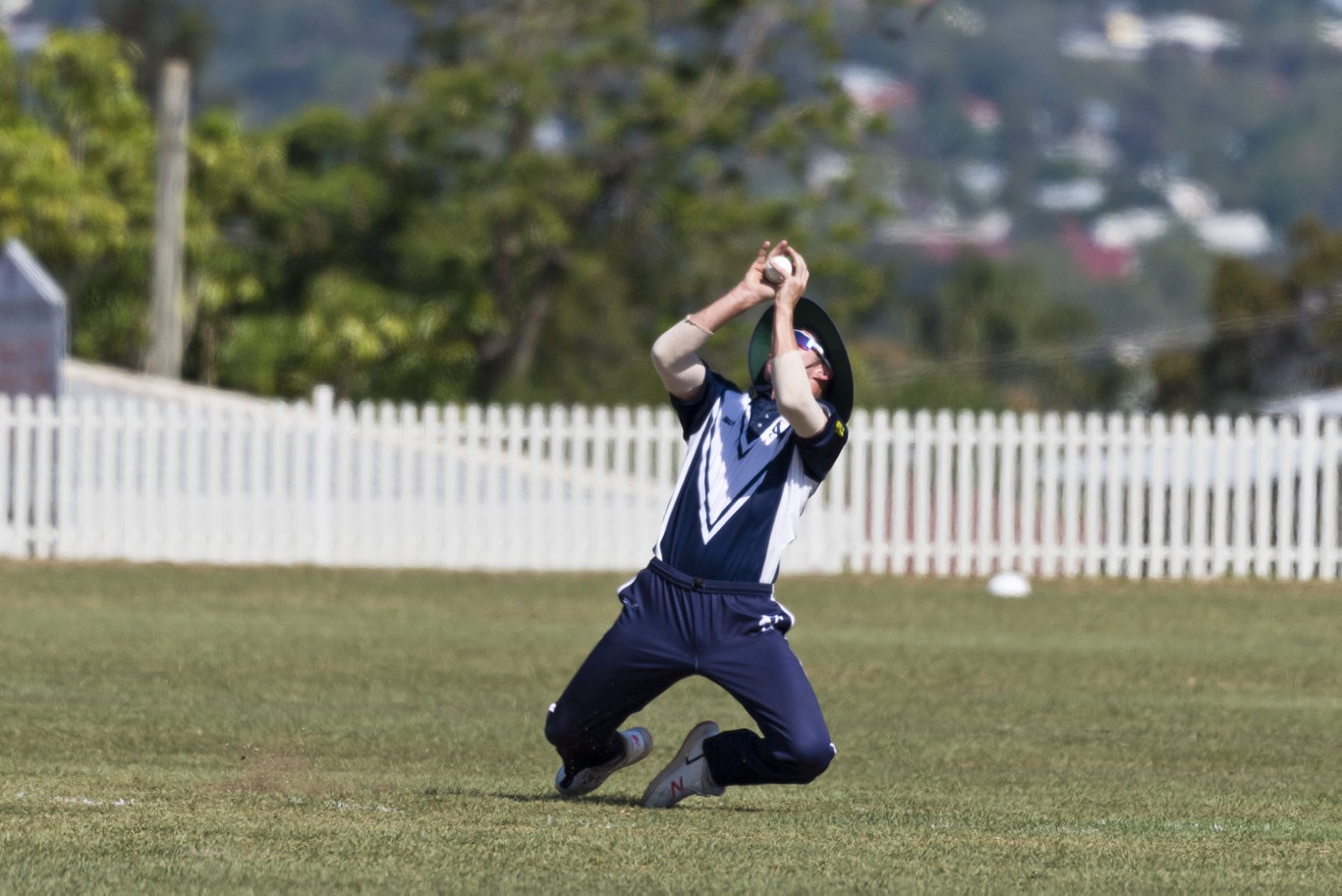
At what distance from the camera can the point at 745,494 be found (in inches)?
283

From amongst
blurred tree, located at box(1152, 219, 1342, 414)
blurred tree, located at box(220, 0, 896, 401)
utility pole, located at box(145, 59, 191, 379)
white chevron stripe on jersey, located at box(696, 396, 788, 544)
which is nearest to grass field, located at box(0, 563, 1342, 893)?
white chevron stripe on jersey, located at box(696, 396, 788, 544)

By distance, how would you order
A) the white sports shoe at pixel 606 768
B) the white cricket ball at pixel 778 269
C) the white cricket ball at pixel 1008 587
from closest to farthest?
the white cricket ball at pixel 778 269, the white sports shoe at pixel 606 768, the white cricket ball at pixel 1008 587

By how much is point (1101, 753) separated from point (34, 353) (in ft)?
44.2

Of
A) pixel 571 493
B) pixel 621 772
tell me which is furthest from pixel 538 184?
pixel 621 772

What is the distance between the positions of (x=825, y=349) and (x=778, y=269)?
16.9 inches

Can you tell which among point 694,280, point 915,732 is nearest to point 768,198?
point 694,280

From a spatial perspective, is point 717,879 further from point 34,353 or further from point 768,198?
point 768,198

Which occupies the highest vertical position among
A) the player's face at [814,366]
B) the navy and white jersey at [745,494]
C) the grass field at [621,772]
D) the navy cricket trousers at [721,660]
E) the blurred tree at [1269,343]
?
the blurred tree at [1269,343]

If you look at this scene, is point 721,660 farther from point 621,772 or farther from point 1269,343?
point 1269,343

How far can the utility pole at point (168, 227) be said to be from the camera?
2500cm

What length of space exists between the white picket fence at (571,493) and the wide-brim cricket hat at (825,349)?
12.2m

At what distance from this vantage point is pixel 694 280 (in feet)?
112

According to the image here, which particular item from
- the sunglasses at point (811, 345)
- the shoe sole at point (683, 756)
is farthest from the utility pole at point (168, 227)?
the sunglasses at point (811, 345)

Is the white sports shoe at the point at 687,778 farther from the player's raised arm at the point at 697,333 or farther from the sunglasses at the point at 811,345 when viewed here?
the sunglasses at the point at 811,345
